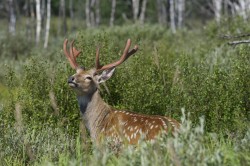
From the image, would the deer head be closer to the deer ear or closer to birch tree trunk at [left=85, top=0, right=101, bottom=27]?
the deer ear

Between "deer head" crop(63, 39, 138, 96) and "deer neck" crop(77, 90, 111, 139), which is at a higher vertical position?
"deer head" crop(63, 39, 138, 96)

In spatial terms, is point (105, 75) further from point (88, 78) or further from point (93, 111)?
point (93, 111)

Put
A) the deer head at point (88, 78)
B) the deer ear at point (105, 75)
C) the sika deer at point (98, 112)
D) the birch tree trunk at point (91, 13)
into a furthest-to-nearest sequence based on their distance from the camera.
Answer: the birch tree trunk at point (91, 13) → the deer ear at point (105, 75) → the deer head at point (88, 78) → the sika deer at point (98, 112)

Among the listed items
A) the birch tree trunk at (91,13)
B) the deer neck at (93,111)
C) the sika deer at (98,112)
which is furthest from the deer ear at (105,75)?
the birch tree trunk at (91,13)

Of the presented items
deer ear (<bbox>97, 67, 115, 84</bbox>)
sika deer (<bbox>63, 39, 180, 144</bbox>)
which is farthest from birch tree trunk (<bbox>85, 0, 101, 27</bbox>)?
sika deer (<bbox>63, 39, 180, 144</bbox>)

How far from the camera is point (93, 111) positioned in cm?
857

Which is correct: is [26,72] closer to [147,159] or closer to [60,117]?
[60,117]

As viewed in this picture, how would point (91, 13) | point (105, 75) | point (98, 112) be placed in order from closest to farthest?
point (98, 112) → point (105, 75) → point (91, 13)

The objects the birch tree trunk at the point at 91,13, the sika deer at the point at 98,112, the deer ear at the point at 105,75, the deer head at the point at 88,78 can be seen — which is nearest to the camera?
the sika deer at the point at 98,112

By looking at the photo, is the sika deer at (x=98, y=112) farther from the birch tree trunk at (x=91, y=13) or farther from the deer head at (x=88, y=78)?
the birch tree trunk at (x=91, y=13)

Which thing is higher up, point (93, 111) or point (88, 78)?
point (88, 78)

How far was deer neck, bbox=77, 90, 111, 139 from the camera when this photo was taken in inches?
332

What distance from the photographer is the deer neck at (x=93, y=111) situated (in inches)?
332

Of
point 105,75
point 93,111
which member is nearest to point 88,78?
point 105,75
